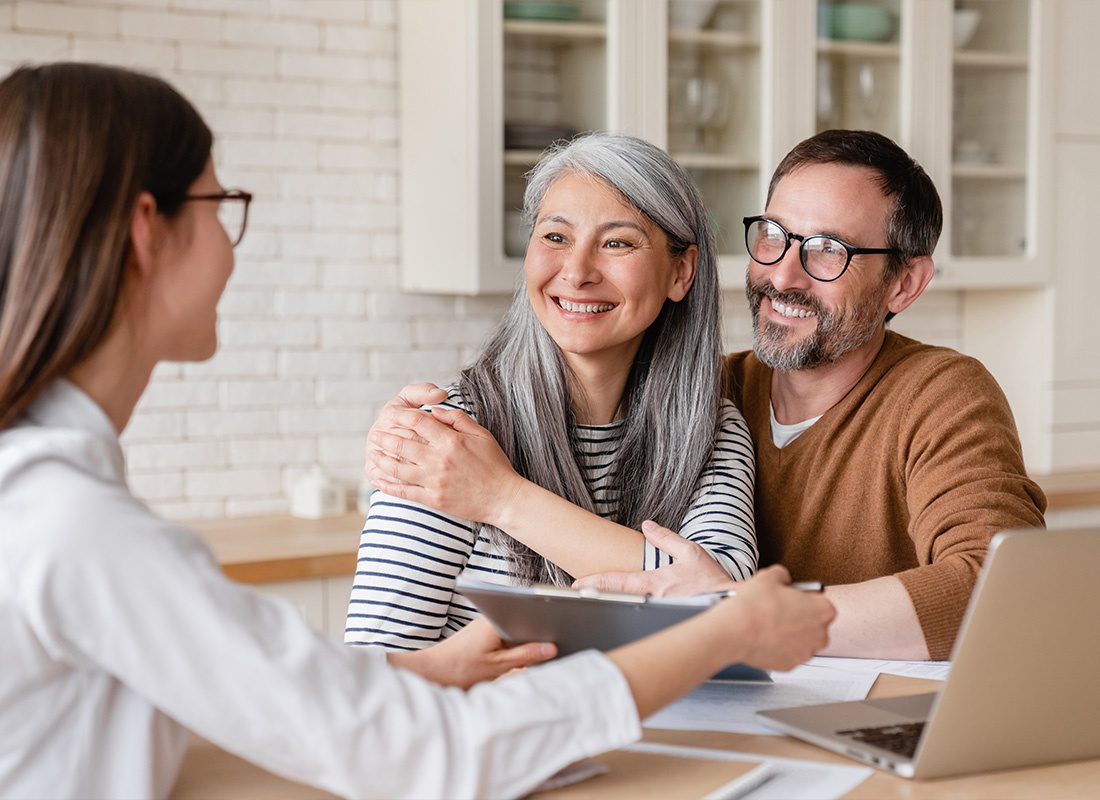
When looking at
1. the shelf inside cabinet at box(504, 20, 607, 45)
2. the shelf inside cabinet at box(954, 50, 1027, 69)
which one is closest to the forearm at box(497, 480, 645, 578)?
the shelf inside cabinet at box(504, 20, 607, 45)

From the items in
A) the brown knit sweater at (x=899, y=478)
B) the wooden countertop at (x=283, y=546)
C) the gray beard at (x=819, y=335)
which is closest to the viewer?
the brown knit sweater at (x=899, y=478)

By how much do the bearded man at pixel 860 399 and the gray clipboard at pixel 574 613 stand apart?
2.30 feet

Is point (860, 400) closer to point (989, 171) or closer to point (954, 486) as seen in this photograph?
point (954, 486)

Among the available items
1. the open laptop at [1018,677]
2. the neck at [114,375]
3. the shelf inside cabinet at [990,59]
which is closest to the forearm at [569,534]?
the open laptop at [1018,677]

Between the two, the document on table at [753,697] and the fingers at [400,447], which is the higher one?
the fingers at [400,447]

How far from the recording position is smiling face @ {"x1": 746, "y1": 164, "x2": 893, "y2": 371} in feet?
7.29

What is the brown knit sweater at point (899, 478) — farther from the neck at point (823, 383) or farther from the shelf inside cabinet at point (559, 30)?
the shelf inside cabinet at point (559, 30)

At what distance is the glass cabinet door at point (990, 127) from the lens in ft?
13.2

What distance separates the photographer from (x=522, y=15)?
3.35 m

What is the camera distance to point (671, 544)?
1739 millimetres

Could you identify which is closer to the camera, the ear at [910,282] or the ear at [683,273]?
the ear at [683,273]

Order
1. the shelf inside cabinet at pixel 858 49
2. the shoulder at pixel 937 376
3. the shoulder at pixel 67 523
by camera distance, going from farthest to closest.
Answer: the shelf inside cabinet at pixel 858 49
the shoulder at pixel 937 376
the shoulder at pixel 67 523

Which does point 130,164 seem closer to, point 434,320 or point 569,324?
point 569,324

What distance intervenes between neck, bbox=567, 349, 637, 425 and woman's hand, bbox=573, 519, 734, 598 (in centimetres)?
41
